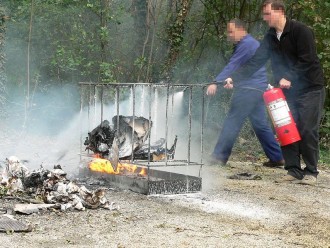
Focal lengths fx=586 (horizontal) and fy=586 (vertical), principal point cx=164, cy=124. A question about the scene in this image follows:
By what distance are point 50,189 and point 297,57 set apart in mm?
3220

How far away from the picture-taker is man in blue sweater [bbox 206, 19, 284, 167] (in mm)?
7848

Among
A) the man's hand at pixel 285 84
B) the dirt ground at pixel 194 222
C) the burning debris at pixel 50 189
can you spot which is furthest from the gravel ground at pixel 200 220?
the man's hand at pixel 285 84

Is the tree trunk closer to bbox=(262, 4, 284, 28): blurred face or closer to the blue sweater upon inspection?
the blue sweater

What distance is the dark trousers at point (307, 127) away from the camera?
6.56 metres

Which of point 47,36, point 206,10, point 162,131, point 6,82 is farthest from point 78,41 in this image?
point 162,131

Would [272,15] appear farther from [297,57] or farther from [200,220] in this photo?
[200,220]

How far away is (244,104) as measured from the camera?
7992 millimetres

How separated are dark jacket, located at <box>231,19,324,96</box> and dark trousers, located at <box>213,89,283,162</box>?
113 centimetres

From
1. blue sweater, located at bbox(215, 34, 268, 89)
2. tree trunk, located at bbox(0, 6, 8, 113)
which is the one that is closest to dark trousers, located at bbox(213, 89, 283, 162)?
blue sweater, located at bbox(215, 34, 268, 89)

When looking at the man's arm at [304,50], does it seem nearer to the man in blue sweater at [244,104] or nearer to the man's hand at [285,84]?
the man's hand at [285,84]

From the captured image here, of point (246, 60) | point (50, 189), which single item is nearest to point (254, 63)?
point (246, 60)

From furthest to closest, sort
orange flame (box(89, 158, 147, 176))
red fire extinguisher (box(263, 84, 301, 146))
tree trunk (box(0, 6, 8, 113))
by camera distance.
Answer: tree trunk (box(0, 6, 8, 113))
red fire extinguisher (box(263, 84, 301, 146))
orange flame (box(89, 158, 147, 176))

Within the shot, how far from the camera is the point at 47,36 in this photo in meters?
13.3

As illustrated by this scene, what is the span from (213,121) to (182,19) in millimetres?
2321
